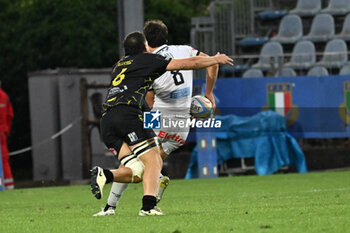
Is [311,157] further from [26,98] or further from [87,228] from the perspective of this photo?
[87,228]

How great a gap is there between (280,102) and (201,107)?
12.4 meters

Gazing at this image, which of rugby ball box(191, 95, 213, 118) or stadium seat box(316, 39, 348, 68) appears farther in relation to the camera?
stadium seat box(316, 39, 348, 68)

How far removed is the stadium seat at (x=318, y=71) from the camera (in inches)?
974

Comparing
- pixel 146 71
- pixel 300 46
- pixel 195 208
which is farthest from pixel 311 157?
pixel 146 71

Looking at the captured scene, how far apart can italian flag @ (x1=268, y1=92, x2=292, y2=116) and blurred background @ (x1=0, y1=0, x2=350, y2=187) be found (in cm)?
4

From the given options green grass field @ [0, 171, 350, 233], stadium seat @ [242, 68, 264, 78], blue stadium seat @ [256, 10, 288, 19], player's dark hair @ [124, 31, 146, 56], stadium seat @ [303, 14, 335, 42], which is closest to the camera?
green grass field @ [0, 171, 350, 233]

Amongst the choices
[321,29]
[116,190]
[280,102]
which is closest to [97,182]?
[116,190]

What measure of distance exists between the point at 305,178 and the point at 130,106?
9860mm

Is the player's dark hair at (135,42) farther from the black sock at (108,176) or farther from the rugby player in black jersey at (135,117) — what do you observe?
the black sock at (108,176)

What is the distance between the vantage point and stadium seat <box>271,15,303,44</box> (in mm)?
28719

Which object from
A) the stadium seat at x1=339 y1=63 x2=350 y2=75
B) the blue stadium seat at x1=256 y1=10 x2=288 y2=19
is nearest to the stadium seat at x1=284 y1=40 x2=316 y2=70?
the stadium seat at x1=339 y1=63 x2=350 y2=75

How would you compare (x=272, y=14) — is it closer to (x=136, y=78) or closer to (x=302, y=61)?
(x=302, y=61)

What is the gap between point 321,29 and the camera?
93.4ft

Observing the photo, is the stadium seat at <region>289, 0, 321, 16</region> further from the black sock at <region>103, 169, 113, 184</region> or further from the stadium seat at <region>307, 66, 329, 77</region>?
the black sock at <region>103, 169, 113, 184</region>
